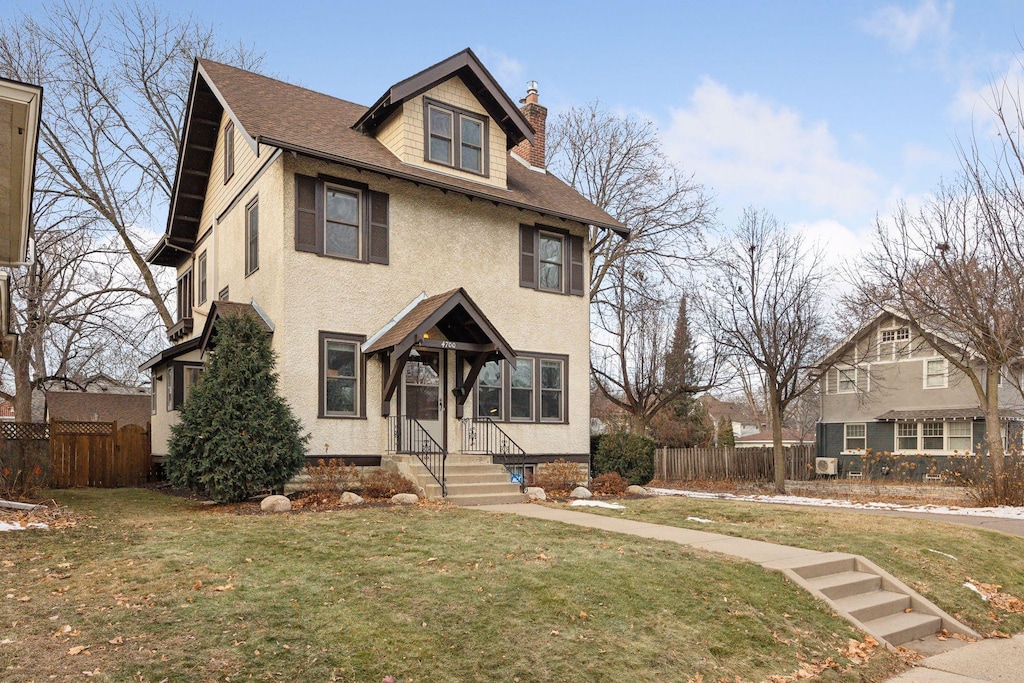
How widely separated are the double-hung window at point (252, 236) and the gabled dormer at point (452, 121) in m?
3.06

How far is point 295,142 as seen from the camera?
46.8 feet

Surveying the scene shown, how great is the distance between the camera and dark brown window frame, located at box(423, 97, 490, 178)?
1670 centimetres

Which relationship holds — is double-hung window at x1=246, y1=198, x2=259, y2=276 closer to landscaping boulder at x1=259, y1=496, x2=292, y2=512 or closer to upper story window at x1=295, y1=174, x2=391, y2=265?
upper story window at x1=295, y1=174, x2=391, y2=265

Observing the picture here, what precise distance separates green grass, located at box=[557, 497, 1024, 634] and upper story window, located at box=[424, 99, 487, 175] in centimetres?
844

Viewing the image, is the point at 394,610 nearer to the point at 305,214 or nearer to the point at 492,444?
the point at 305,214

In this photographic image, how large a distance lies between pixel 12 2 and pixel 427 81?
15104 millimetres

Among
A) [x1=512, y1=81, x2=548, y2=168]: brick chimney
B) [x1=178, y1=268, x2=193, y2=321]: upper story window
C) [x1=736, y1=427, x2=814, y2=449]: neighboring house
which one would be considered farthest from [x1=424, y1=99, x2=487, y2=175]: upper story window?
[x1=736, y1=427, x2=814, y2=449]: neighboring house

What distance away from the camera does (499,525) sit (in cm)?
1053

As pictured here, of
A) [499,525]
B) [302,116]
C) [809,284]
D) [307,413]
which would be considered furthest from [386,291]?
[809,284]

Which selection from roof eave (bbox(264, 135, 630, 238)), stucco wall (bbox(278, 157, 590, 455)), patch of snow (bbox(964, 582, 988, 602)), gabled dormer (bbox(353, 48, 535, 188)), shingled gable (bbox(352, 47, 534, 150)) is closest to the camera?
patch of snow (bbox(964, 582, 988, 602))

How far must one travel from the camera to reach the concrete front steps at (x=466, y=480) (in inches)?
544

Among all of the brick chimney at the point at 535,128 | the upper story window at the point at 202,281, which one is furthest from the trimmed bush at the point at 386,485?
the brick chimney at the point at 535,128

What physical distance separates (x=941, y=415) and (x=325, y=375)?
2443 cm

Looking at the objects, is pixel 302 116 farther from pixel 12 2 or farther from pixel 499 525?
pixel 12 2
